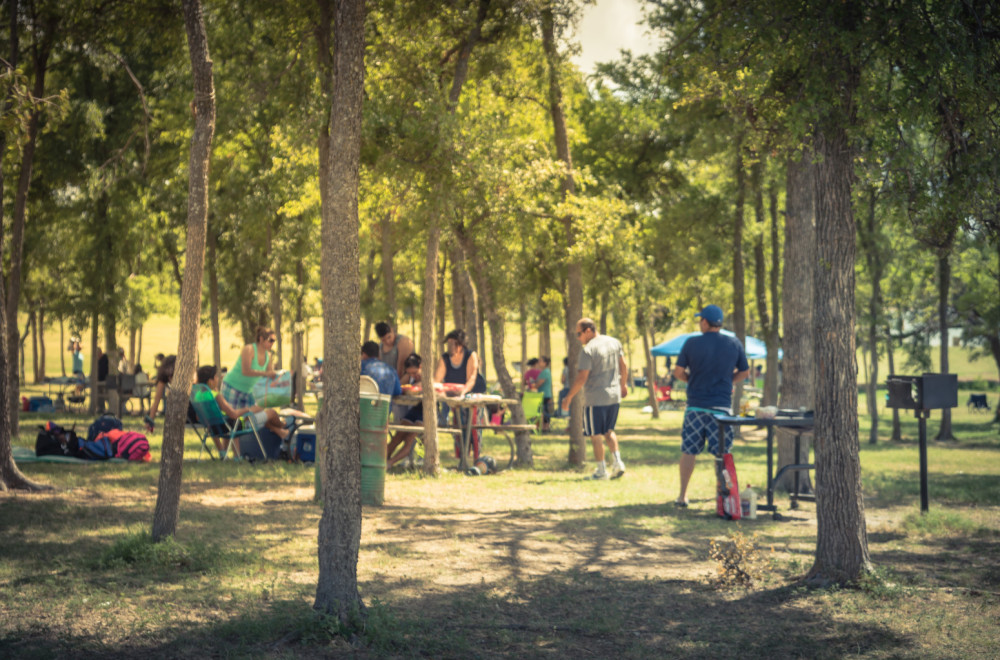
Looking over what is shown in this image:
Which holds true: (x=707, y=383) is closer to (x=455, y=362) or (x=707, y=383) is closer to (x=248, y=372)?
(x=455, y=362)

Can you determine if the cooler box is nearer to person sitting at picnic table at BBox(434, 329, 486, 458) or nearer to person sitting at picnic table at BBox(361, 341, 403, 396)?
person sitting at picnic table at BBox(361, 341, 403, 396)

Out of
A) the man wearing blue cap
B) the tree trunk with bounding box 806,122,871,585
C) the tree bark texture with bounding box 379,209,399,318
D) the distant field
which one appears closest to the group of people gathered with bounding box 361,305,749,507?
the man wearing blue cap

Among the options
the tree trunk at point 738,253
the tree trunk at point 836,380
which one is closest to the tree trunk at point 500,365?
the tree trunk at point 738,253

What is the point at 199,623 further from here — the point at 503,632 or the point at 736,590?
the point at 736,590

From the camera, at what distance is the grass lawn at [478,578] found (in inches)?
202

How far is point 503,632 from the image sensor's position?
5.41m

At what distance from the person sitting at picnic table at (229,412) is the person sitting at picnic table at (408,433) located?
1693 mm

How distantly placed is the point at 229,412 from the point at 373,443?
3831mm

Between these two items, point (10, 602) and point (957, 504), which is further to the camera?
point (957, 504)

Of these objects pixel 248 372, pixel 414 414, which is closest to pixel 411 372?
pixel 414 414

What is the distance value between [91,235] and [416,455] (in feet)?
38.6

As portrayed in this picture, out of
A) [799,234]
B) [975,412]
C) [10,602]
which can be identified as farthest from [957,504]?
[975,412]

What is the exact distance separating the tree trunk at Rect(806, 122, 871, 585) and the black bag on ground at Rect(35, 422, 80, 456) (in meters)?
10.4

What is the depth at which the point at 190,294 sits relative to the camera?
7.19 metres
